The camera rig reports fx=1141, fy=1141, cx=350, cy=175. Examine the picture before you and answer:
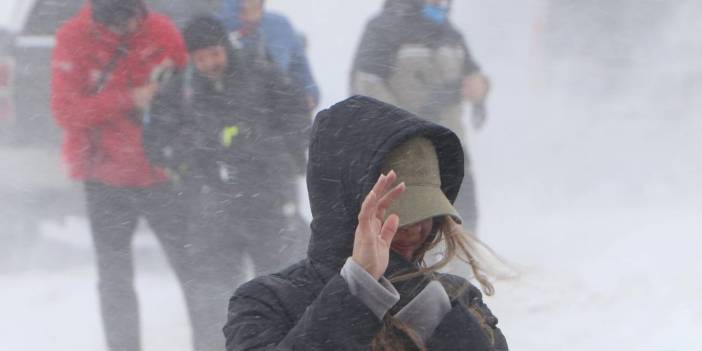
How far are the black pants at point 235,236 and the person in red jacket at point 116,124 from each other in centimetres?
9

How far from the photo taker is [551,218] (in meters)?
6.24

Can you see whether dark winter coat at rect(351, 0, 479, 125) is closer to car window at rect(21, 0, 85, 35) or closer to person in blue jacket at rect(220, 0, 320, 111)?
person in blue jacket at rect(220, 0, 320, 111)

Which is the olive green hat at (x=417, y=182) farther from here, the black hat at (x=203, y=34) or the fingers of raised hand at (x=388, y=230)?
the black hat at (x=203, y=34)

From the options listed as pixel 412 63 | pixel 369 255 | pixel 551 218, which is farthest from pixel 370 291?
pixel 551 218

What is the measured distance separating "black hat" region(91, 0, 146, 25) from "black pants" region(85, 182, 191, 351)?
0.61m

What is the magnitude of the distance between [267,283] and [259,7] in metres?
3.08

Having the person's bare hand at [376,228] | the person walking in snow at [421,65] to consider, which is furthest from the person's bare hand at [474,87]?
the person's bare hand at [376,228]

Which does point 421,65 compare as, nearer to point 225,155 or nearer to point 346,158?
point 225,155

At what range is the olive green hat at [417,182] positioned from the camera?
4.97ft

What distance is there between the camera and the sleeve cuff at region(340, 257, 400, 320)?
145 centimetres

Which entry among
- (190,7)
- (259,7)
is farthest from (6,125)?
(259,7)

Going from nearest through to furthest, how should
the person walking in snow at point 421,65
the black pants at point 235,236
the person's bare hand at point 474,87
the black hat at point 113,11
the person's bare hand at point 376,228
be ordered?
the person's bare hand at point 376,228, the black hat at point 113,11, the black pants at point 235,236, the person walking in snow at point 421,65, the person's bare hand at point 474,87

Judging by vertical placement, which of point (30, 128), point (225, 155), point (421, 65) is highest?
point (421, 65)

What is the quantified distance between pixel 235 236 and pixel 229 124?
430 millimetres
